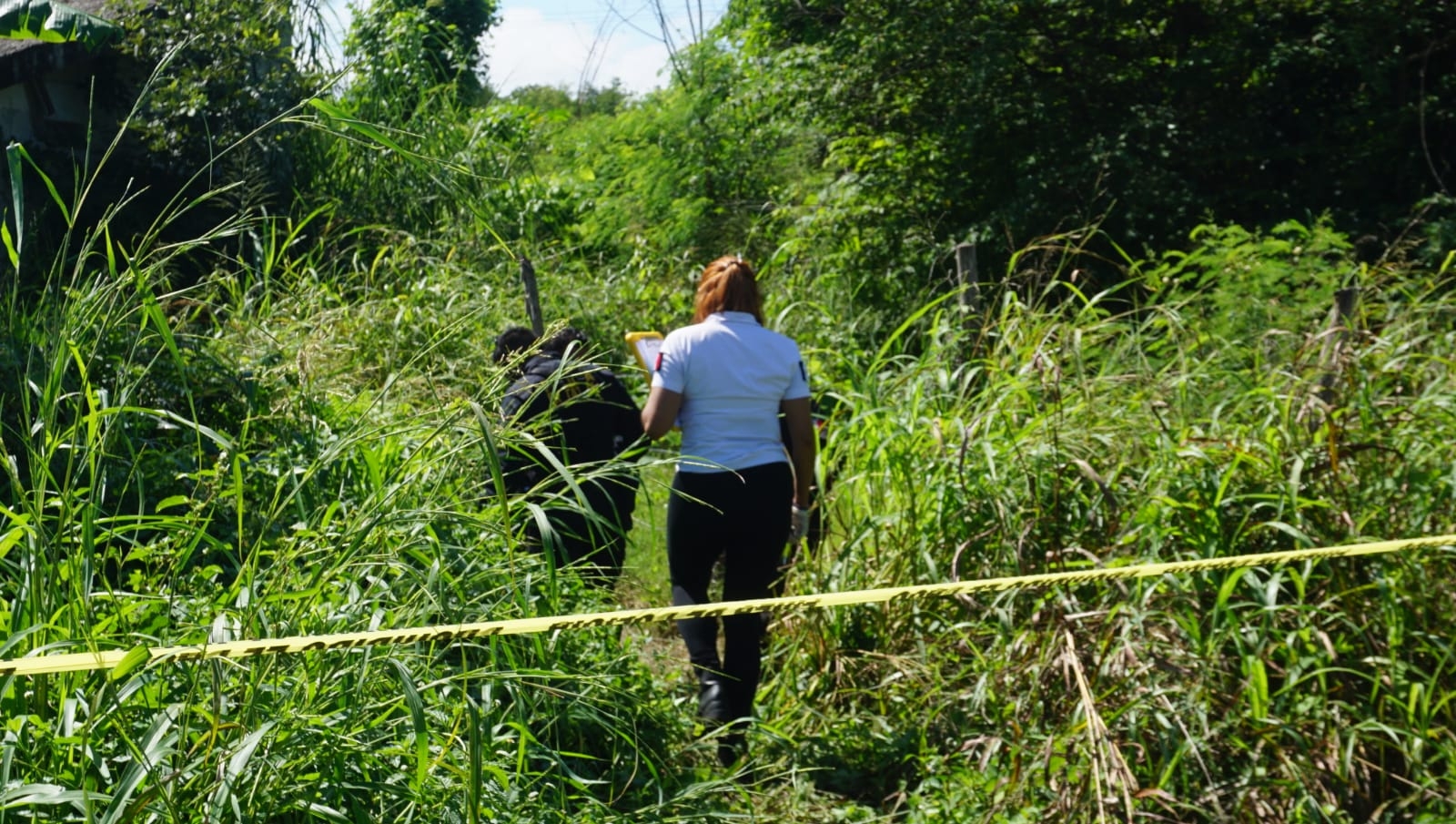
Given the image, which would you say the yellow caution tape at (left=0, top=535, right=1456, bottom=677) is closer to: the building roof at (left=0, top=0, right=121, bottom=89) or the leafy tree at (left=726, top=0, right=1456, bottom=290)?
the leafy tree at (left=726, top=0, right=1456, bottom=290)

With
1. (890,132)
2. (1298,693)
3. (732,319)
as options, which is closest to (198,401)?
(732,319)

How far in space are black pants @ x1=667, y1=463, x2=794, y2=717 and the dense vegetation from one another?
0.25m


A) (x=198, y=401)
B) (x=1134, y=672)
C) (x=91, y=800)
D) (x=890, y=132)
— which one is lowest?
(x=1134, y=672)

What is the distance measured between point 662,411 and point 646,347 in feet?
2.20

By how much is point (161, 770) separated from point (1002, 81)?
10.1 metres

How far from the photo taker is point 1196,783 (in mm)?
3688

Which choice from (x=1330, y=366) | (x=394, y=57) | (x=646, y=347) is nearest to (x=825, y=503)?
(x=646, y=347)

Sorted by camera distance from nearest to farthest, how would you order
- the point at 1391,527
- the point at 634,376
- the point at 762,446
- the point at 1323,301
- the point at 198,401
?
the point at 1391,527 < the point at 762,446 < the point at 198,401 < the point at 1323,301 < the point at 634,376

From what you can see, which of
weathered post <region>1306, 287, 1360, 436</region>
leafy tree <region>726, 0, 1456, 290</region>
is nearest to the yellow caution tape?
weathered post <region>1306, 287, 1360, 436</region>

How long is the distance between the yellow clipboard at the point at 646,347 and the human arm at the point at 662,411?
0.30 meters

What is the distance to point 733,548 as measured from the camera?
452 centimetres

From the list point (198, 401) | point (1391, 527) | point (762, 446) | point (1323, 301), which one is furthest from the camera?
point (1323, 301)

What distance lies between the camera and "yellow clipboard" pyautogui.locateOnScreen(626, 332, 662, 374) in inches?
194

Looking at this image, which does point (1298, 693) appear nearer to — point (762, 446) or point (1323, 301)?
point (762, 446)
